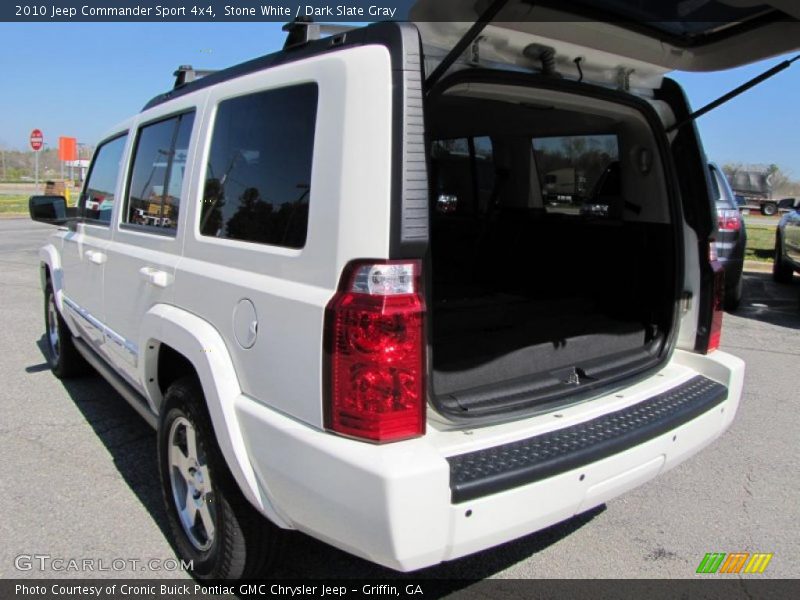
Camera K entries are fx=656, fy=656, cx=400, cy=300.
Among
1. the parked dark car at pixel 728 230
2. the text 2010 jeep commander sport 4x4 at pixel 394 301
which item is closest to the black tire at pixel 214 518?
the text 2010 jeep commander sport 4x4 at pixel 394 301

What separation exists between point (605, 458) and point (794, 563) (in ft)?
4.50

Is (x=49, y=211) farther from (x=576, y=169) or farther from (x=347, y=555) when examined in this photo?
(x=576, y=169)

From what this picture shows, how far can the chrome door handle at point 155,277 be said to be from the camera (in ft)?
9.33

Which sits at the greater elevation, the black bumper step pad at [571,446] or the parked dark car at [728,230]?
the parked dark car at [728,230]

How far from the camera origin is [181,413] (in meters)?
2.69

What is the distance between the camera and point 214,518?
257 cm

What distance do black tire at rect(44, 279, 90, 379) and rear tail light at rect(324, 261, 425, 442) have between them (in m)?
3.89

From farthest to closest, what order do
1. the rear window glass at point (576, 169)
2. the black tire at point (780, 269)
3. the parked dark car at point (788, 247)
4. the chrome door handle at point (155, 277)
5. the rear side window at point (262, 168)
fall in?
the black tire at point (780, 269) < the parked dark car at point (788, 247) < the rear window glass at point (576, 169) < the chrome door handle at point (155, 277) < the rear side window at point (262, 168)

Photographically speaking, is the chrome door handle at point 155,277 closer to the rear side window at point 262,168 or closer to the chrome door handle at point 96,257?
the rear side window at point 262,168

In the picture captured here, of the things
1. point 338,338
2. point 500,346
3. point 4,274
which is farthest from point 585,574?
point 4,274

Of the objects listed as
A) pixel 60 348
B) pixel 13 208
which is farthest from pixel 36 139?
pixel 60 348

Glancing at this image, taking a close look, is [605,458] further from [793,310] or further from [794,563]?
[793,310]

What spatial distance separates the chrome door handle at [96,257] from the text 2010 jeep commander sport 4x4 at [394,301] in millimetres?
28

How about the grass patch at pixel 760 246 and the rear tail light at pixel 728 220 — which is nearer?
Result: the rear tail light at pixel 728 220
